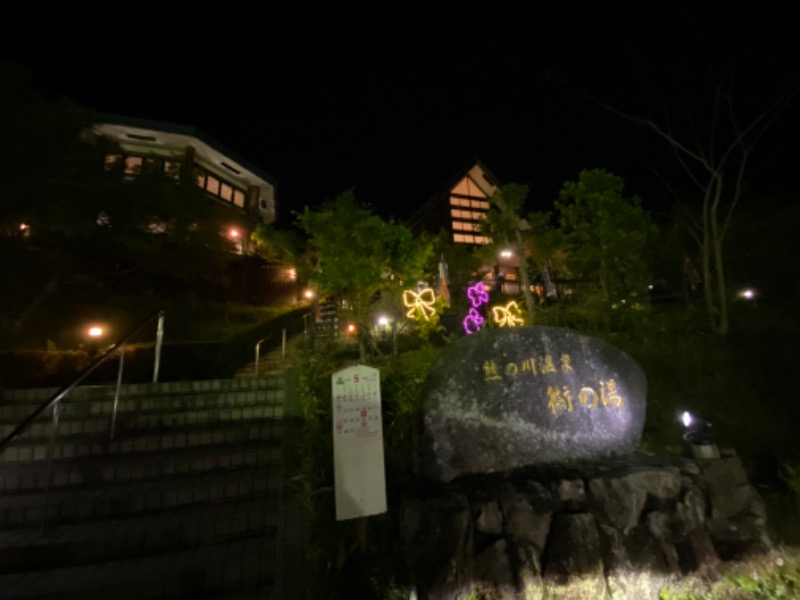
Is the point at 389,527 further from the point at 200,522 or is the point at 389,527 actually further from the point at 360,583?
the point at 200,522

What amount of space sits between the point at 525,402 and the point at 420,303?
438 centimetres

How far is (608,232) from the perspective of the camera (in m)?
9.26

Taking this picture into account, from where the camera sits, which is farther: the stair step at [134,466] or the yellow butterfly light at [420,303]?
the yellow butterfly light at [420,303]

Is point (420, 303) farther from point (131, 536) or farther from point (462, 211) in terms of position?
point (462, 211)

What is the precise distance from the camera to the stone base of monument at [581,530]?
365 cm

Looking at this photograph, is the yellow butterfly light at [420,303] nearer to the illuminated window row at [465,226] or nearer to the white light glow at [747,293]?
the illuminated window row at [465,226]

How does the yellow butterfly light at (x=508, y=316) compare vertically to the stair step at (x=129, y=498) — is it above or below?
above

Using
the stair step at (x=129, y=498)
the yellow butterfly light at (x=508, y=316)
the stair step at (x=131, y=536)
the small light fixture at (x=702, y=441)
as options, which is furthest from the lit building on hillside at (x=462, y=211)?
the stair step at (x=131, y=536)

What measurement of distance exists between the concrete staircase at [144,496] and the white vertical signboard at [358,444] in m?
1.16

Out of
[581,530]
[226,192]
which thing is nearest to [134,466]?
[581,530]

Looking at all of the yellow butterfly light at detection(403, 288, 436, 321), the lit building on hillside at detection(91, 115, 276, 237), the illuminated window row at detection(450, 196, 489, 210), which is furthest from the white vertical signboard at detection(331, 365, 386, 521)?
the illuminated window row at detection(450, 196, 489, 210)

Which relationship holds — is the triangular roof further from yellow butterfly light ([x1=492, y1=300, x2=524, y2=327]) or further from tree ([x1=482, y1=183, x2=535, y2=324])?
yellow butterfly light ([x1=492, y1=300, x2=524, y2=327])

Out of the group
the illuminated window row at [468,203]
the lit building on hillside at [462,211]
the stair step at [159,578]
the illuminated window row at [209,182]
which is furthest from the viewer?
the illuminated window row at [468,203]

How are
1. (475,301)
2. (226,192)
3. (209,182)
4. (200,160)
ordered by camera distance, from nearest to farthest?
(475,301), (200,160), (209,182), (226,192)
